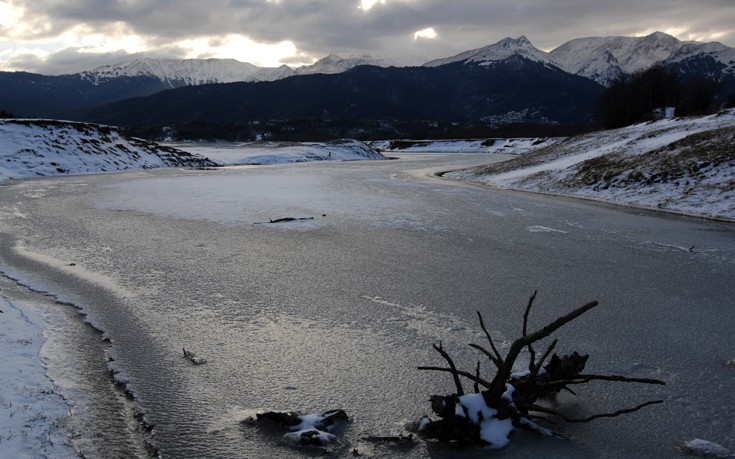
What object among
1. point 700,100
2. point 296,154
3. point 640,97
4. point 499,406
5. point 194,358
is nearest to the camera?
point 499,406

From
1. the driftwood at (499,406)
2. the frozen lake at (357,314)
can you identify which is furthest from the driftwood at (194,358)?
the driftwood at (499,406)

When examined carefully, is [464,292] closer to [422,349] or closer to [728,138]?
[422,349]

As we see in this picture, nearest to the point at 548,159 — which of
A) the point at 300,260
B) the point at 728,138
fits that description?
the point at 728,138

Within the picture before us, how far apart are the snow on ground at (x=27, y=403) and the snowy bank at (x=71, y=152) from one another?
26983 mm

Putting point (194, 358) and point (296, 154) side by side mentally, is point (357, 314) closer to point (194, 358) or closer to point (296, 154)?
point (194, 358)

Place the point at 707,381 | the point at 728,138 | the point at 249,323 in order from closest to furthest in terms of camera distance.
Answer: the point at 707,381 → the point at 249,323 → the point at 728,138

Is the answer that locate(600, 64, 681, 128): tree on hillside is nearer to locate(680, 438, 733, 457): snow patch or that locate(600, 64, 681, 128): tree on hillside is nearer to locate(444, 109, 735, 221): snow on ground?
locate(444, 109, 735, 221): snow on ground

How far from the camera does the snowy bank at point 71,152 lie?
1291 inches

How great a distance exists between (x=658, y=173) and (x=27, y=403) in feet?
67.4

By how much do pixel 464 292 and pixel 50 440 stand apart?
17.6ft

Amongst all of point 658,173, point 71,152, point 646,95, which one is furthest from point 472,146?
point 658,173

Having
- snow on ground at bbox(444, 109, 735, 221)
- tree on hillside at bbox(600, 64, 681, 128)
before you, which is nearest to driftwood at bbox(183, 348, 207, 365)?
snow on ground at bbox(444, 109, 735, 221)

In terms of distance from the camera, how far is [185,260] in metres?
9.50

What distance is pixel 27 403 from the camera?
164 inches
